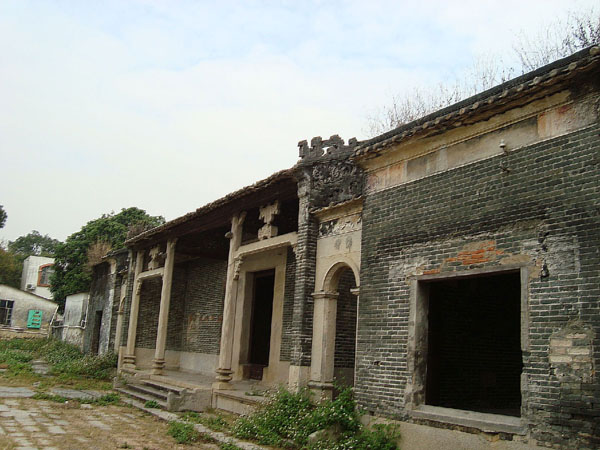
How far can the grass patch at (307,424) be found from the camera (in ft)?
24.5

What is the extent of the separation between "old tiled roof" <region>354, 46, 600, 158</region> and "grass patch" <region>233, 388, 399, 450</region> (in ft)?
12.3

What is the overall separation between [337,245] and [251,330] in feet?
19.2

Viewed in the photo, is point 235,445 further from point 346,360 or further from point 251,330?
point 251,330

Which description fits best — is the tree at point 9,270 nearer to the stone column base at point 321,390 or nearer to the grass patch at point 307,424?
the grass patch at point 307,424

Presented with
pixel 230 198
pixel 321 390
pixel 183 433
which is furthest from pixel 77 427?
pixel 230 198

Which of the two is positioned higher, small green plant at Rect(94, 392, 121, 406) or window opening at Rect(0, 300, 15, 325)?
window opening at Rect(0, 300, 15, 325)

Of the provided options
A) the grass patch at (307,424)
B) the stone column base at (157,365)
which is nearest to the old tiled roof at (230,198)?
the stone column base at (157,365)

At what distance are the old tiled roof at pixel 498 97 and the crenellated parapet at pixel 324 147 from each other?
1.70 metres

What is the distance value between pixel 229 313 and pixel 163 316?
3.81 meters

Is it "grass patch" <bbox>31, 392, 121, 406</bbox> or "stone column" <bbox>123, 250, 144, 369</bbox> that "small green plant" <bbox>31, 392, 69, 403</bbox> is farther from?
"stone column" <bbox>123, 250, 144, 369</bbox>

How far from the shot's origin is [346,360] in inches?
415

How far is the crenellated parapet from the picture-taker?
10.4 m

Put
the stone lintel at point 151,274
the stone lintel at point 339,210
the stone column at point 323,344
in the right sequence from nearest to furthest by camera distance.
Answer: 1. the stone lintel at point 339,210
2. the stone column at point 323,344
3. the stone lintel at point 151,274

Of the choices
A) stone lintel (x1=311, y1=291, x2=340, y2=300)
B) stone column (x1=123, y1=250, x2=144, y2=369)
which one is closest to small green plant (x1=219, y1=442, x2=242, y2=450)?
stone lintel (x1=311, y1=291, x2=340, y2=300)
